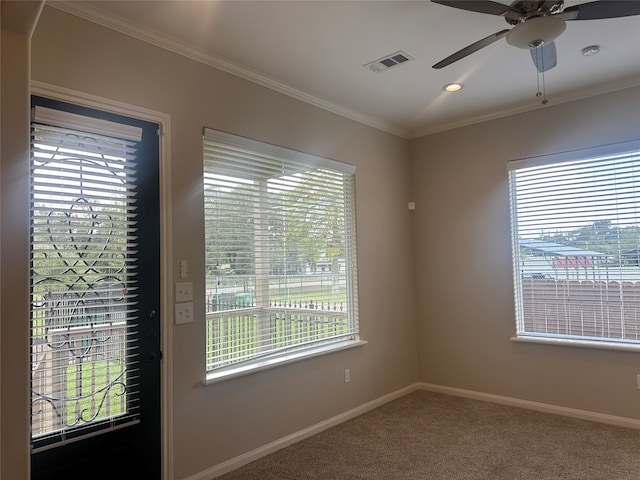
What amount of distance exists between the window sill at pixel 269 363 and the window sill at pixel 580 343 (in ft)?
5.14

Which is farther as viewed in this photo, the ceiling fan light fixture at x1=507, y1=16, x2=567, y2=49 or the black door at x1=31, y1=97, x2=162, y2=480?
the black door at x1=31, y1=97, x2=162, y2=480

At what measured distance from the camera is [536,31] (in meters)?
2.13

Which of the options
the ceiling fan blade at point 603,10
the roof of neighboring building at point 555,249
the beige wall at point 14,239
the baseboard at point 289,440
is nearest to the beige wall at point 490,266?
the roof of neighboring building at point 555,249

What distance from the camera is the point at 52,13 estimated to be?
2.26m

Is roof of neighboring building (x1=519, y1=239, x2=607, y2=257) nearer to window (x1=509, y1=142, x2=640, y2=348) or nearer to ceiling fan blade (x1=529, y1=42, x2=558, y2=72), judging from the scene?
window (x1=509, y1=142, x2=640, y2=348)

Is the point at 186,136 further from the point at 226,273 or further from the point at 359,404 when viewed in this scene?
the point at 359,404

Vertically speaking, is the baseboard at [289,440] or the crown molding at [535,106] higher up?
the crown molding at [535,106]

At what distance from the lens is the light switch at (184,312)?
2705mm

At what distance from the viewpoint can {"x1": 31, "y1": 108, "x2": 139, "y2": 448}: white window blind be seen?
2166mm

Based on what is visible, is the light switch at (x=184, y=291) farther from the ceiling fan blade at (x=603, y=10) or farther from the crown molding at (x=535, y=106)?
the crown molding at (x=535, y=106)

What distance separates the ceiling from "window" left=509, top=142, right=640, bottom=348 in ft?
2.11

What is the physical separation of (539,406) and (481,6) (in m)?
3.49

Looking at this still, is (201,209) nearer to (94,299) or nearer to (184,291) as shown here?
(184,291)

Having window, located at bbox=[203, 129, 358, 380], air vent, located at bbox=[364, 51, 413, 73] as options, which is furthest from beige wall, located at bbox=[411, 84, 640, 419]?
air vent, located at bbox=[364, 51, 413, 73]
